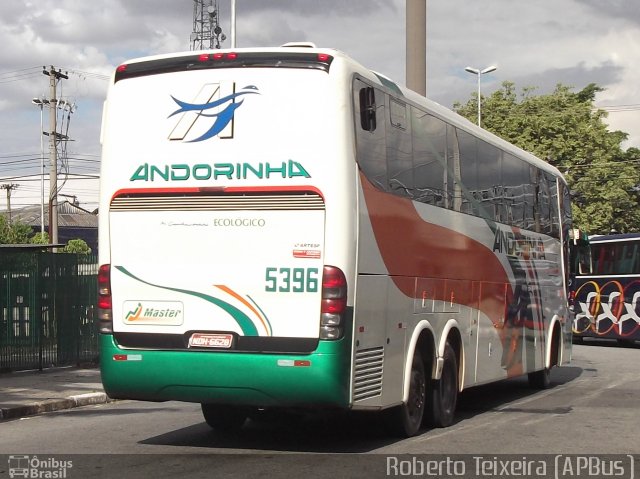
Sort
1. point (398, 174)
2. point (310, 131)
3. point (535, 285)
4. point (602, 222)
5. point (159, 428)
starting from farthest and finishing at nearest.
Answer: point (602, 222) < point (535, 285) < point (159, 428) < point (398, 174) < point (310, 131)

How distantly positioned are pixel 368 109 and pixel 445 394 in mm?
3913

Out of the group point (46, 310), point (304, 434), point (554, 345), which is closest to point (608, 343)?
point (554, 345)

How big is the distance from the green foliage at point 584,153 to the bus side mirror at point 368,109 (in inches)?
1734

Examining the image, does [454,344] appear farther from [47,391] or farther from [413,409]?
[47,391]

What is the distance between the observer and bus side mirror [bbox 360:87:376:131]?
9961mm

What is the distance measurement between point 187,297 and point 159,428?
2.65 m

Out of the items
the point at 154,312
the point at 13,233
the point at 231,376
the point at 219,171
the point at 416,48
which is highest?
the point at 416,48

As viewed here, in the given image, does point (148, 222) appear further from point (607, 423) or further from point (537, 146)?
point (537, 146)

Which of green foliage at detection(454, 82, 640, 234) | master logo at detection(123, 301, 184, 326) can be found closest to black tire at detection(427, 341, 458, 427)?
master logo at detection(123, 301, 184, 326)

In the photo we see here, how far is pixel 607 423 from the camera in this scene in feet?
41.2

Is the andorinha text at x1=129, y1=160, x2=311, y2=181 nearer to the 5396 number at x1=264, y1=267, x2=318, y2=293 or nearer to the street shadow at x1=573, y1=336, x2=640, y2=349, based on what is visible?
the 5396 number at x1=264, y1=267, x2=318, y2=293

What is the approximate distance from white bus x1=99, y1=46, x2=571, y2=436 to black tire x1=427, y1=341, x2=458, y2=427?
796mm

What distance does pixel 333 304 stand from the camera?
9391mm

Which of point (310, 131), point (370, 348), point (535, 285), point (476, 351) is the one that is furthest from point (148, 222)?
point (535, 285)
